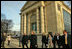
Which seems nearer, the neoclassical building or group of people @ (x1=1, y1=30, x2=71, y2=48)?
group of people @ (x1=1, y1=30, x2=71, y2=48)

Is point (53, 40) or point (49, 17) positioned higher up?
point (49, 17)

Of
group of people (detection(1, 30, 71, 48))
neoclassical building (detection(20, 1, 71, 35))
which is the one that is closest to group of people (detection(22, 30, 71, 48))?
group of people (detection(1, 30, 71, 48))

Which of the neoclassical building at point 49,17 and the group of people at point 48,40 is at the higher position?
the neoclassical building at point 49,17

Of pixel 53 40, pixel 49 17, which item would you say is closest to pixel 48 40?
pixel 53 40

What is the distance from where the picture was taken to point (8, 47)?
6.04 meters

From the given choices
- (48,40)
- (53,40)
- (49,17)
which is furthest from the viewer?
(49,17)

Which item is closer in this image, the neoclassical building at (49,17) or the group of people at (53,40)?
the group of people at (53,40)

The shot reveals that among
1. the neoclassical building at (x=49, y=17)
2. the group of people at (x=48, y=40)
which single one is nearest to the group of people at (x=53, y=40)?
the group of people at (x=48, y=40)

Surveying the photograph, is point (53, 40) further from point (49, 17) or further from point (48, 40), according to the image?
point (49, 17)

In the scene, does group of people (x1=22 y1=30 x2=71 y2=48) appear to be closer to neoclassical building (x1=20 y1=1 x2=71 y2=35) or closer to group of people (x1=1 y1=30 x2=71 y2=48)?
group of people (x1=1 y1=30 x2=71 y2=48)

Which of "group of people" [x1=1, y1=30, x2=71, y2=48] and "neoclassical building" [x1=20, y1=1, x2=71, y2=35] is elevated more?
"neoclassical building" [x1=20, y1=1, x2=71, y2=35]

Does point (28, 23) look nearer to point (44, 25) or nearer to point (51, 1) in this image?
point (44, 25)

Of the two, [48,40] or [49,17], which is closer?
[48,40]

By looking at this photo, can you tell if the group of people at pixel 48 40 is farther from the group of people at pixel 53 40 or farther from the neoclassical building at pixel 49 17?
the neoclassical building at pixel 49 17
